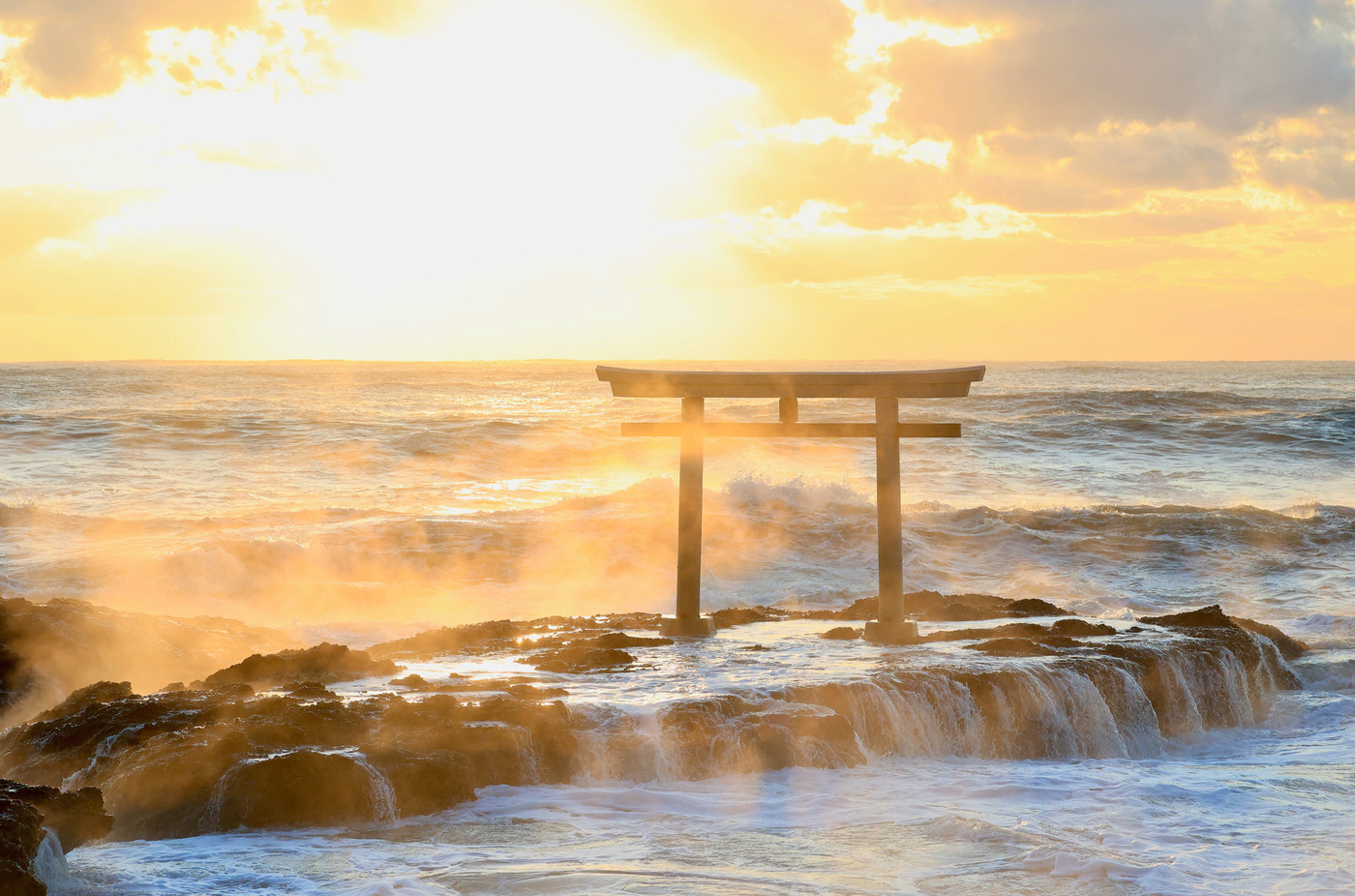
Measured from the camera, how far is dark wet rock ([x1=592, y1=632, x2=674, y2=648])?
10703mm

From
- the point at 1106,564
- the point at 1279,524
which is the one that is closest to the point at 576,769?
the point at 1106,564

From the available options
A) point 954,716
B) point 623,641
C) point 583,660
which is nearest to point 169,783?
point 583,660

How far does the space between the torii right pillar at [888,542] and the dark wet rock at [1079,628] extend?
5.22 feet

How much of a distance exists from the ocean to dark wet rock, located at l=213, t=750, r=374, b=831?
169 millimetres

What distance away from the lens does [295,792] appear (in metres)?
6.70

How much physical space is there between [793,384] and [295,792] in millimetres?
6197

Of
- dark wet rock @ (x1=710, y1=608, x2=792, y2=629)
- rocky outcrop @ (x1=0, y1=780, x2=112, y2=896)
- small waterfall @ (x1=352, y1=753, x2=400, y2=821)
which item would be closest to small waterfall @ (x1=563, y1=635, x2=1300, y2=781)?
small waterfall @ (x1=352, y1=753, x2=400, y2=821)

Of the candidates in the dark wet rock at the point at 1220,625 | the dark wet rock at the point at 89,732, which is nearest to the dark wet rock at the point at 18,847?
the dark wet rock at the point at 89,732

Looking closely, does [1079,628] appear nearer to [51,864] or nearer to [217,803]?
[217,803]

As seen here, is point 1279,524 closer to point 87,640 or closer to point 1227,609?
point 1227,609

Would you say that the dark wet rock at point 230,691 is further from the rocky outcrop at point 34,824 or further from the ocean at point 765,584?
the rocky outcrop at point 34,824

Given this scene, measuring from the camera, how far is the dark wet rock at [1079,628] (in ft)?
36.9

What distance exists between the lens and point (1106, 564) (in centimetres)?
1877

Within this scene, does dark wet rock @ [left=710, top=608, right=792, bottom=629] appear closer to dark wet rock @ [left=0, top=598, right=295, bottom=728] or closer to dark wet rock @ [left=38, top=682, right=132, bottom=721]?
dark wet rock @ [left=0, top=598, right=295, bottom=728]
